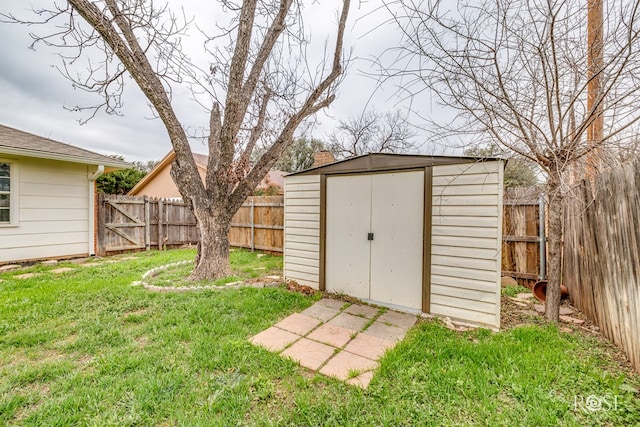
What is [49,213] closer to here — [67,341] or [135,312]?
[135,312]

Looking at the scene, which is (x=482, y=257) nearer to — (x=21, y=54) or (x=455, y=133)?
(x=455, y=133)

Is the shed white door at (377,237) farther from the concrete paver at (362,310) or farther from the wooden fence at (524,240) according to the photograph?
the wooden fence at (524,240)

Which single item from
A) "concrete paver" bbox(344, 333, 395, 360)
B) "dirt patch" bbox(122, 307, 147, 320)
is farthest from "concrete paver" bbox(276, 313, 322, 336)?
"dirt patch" bbox(122, 307, 147, 320)

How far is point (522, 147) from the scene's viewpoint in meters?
2.80

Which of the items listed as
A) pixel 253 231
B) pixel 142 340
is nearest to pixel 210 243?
pixel 142 340

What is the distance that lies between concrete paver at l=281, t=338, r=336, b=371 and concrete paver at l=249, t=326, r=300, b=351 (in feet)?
0.28

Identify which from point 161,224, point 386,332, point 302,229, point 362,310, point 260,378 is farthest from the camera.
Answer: point 161,224

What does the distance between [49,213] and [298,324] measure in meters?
6.95

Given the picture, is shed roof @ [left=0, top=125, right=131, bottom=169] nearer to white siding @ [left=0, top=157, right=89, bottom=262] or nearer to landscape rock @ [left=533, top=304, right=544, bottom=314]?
white siding @ [left=0, top=157, right=89, bottom=262]

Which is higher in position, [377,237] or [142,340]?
[377,237]

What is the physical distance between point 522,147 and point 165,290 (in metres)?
5.02

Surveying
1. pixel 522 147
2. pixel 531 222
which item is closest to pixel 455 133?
pixel 522 147

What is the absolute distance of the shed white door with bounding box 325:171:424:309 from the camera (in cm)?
338

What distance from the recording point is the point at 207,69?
5.00 meters
